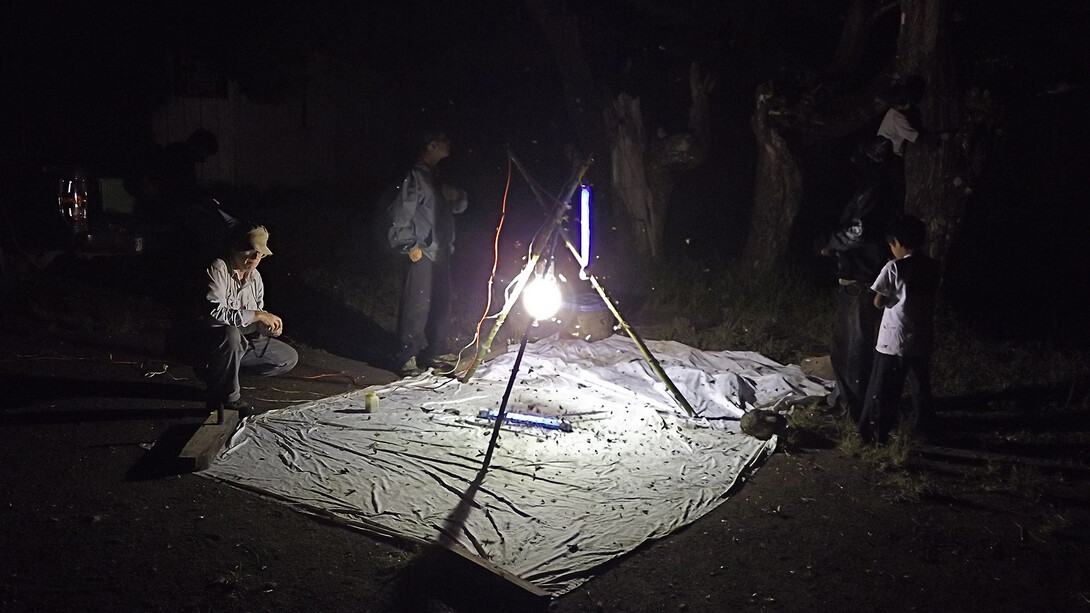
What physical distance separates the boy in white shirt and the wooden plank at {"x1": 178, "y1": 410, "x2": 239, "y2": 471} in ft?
14.2

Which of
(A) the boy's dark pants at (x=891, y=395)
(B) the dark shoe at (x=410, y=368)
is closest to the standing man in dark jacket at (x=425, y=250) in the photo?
(B) the dark shoe at (x=410, y=368)

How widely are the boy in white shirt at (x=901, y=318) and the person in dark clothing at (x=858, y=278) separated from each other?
28 centimetres

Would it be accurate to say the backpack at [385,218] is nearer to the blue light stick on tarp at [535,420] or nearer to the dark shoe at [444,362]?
the dark shoe at [444,362]

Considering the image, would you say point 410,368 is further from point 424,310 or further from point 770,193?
point 770,193

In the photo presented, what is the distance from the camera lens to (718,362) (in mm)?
8195

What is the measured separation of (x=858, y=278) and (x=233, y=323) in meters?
4.49

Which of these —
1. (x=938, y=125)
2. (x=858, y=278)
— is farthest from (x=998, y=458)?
(x=938, y=125)

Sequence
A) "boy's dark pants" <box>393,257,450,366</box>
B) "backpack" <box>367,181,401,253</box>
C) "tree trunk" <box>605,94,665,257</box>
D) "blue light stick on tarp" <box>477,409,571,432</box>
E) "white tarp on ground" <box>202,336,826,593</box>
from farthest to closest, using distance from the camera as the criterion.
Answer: "tree trunk" <box>605,94,665,257</box>, "boy's dark pants" <box>393,257,450,366</box>, "backpack" <box>367,181,401,253</box>, "blue light stick on tarp" <box>477,409,571,432</box>, "white tarp on ground" <box>202,336,826,593</box>

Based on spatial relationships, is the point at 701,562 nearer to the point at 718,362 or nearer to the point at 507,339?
the point at 718,362

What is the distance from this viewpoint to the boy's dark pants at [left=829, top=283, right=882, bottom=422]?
21.4 feet

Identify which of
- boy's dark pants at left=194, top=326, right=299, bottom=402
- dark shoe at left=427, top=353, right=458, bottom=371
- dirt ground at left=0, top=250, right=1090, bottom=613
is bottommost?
dirt ground at left=0, top=250, right=1090, bottom=613

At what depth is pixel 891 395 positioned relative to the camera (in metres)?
6.16

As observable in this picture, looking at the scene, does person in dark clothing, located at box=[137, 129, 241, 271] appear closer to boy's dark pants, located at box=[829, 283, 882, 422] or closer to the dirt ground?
the dirt ground

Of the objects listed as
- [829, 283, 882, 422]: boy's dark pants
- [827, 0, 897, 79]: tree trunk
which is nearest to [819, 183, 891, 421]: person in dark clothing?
[829, 283, 882, 422]: boy's dark pants
